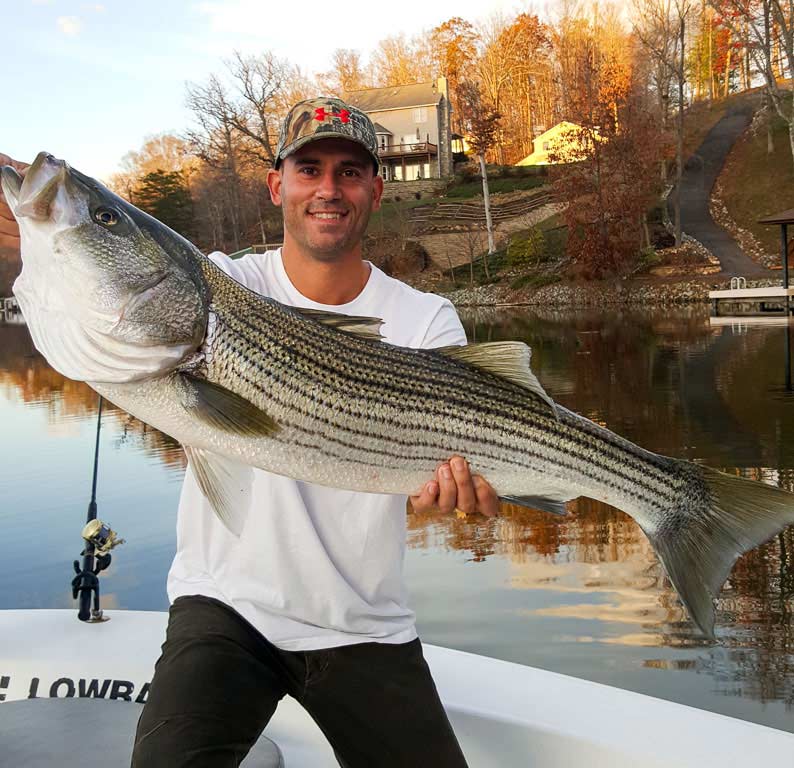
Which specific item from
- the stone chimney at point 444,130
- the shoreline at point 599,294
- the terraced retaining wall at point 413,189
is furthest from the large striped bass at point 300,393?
the stone chimney at point 444,130

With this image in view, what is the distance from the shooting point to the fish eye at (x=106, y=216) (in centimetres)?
279

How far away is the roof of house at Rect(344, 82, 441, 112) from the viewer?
76.9 meters

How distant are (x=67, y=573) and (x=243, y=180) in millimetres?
68416

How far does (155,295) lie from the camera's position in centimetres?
284

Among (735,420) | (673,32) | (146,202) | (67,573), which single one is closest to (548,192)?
(673,32)

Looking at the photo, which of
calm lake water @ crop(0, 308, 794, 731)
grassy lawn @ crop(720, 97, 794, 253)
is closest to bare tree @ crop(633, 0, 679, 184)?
grassy lawn @ crop(720, 97, 794, 253)

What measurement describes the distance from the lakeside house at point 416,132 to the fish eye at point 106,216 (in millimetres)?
73010

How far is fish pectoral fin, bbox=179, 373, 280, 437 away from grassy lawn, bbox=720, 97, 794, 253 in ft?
146

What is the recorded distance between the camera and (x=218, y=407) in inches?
111

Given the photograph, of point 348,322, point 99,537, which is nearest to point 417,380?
point 348,322

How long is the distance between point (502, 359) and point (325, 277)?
1031 mm

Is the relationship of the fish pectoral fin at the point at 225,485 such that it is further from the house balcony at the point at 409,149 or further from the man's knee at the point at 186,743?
the house balcony at the point at 409,149

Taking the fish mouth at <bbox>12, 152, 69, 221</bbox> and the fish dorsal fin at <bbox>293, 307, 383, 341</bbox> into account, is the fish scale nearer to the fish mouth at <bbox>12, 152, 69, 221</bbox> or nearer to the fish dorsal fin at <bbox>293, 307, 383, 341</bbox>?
the fish dorsal fin at <bbox>293, 307, 383, 341</bbox>

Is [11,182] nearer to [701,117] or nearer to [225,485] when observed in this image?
[225,485]
